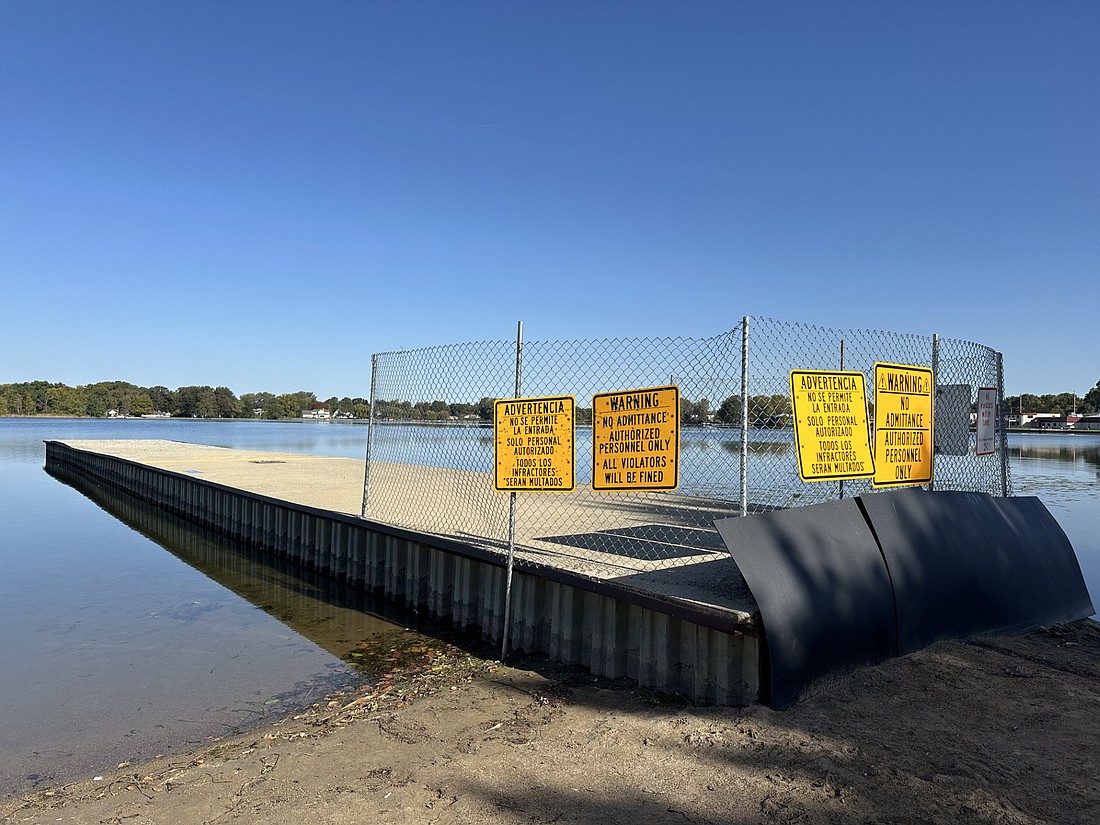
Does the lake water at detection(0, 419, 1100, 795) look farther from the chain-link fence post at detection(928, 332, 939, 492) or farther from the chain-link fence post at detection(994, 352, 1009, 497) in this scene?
the chain-link fence post at detection(994, 352, 1009, 497)

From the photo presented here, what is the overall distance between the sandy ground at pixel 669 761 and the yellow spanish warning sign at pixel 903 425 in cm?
145

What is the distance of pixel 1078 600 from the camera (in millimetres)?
6789

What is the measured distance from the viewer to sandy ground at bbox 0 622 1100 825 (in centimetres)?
362

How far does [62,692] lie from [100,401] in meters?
174

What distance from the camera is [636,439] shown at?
5727 millimetres


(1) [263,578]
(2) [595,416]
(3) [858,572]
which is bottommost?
(1) [263,578]

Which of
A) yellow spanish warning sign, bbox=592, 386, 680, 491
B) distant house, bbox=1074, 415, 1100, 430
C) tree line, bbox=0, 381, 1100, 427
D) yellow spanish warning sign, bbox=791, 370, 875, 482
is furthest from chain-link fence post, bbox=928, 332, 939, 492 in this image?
tree line, bbox=0, 381, 1100, 427

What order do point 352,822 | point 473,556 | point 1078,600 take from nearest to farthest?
point 352,822 → point 1078,600 → point 473,556

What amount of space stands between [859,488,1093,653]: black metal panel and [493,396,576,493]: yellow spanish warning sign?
2413 mm

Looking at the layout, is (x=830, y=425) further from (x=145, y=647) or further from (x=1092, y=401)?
(x=1092, y=401)

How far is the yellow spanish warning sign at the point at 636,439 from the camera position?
217 inches

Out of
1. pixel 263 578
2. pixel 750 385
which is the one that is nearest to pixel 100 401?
pixel 263 578

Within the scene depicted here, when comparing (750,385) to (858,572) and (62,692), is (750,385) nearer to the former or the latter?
(858,572)

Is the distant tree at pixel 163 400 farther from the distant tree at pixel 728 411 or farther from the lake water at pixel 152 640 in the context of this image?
the distant tree at pixel 728 411
